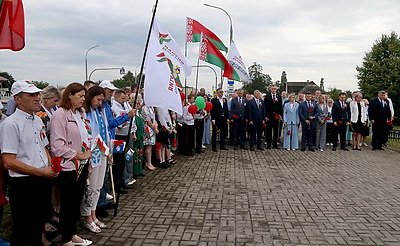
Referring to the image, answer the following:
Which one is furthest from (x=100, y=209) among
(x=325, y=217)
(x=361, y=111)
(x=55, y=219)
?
(x=361, y=111)

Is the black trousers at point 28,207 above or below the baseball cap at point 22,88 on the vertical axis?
below

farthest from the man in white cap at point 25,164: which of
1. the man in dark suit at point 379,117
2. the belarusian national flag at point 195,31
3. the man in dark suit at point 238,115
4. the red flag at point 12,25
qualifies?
the man in dark suit at point 379,117

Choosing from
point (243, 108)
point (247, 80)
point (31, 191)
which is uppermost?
point (247, 80)

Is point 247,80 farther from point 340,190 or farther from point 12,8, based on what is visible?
point 12,8

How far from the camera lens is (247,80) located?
10.6 metres

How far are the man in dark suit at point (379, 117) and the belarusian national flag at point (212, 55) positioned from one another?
5884 millimetres

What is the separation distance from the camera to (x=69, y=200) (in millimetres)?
3830

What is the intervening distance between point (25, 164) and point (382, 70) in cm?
4713

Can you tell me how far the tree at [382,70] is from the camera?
135 ft

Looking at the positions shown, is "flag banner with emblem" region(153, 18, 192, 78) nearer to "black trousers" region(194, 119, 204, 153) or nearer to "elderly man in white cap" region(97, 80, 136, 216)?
"elderly man in white cap" region(97, 80, 136, 216)

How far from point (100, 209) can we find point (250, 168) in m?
4.79

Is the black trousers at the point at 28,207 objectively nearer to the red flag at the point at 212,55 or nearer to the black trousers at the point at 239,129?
the red flag at the point at 212,55

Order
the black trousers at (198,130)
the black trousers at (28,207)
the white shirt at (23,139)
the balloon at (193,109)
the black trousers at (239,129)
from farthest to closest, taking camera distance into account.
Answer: the black trousers at (239,129)
the black trousers at (198,130)
the balloon at (193,109)
the black trousers at (28,207)
the white shirt at (23,139)

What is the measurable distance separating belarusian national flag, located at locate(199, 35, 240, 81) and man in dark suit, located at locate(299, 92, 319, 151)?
3.12 meters
